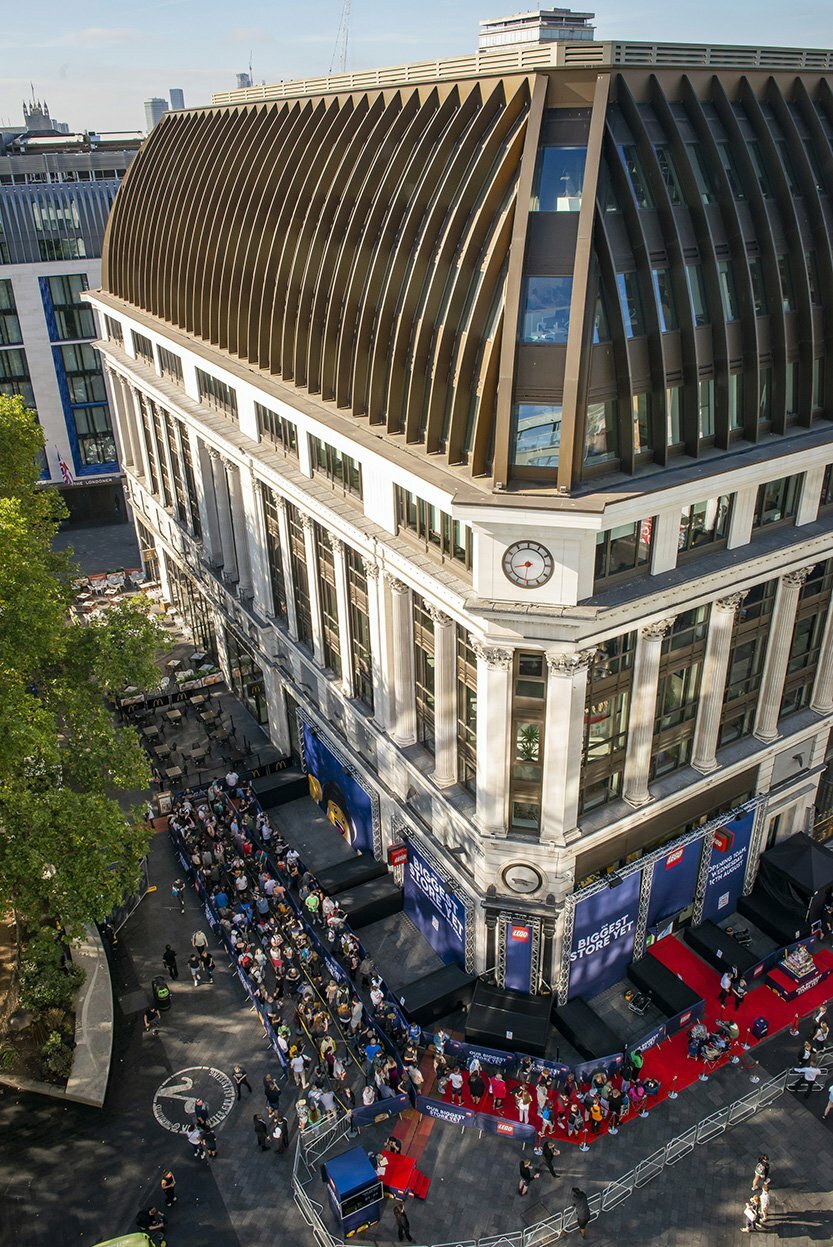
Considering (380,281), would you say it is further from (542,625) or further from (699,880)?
(699,880)

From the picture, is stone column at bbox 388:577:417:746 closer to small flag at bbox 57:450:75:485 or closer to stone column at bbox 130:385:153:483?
stone column at bbox 130:385:153:483

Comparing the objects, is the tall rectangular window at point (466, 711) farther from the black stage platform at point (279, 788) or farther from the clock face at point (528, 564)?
the black stage platform at point (279, 788)

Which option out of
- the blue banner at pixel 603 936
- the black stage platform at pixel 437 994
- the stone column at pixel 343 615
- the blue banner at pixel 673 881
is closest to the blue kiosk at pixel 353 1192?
the black stage platform at pixel 437 994

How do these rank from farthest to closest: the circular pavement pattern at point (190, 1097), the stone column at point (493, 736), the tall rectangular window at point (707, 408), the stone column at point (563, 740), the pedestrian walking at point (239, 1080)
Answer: the pedestrian walking at point (239, 1080)
the circular pavement pattern at point (190, 1097)
the tall rectangular window at point (707, 408)
the stone column at point (493, 736)
the stone column at point (563, 740)

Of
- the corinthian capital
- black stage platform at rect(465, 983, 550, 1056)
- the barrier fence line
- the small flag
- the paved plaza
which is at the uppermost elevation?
the corinthian capital

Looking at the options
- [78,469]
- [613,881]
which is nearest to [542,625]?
[613,881]

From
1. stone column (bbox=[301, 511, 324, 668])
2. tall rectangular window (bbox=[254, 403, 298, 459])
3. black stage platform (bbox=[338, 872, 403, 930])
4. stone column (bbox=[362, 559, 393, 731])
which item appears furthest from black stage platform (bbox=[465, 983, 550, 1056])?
tall rectangular window (bbox=[254, 403, 298, 459])

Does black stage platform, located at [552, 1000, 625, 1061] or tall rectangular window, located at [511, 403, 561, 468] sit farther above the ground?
tall rectangular window, located at [511, 403, 561, 468]

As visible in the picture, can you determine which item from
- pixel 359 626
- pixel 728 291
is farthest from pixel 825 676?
pixel 359 626
